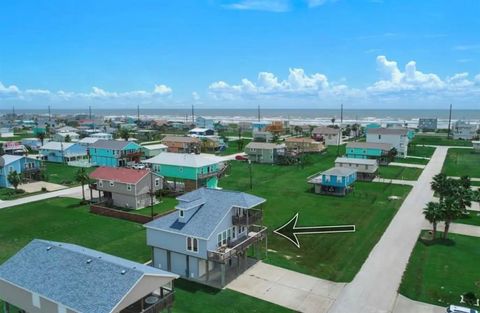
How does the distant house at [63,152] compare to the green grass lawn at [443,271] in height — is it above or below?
above

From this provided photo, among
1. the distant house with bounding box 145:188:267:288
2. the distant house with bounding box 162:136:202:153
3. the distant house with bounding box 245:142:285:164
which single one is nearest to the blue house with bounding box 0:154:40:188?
the distant house with bounding box 162:136:202:153

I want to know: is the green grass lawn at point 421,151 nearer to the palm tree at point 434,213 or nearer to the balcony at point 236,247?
the palm tree at point 434,213

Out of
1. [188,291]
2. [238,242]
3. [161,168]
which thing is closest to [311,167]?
[161,168]

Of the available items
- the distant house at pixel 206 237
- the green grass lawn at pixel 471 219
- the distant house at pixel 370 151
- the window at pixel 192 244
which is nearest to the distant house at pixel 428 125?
the distant house at pixel 370 151

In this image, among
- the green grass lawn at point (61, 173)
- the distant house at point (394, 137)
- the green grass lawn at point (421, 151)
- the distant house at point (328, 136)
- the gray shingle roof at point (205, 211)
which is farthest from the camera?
the distant house at point (328, 136)

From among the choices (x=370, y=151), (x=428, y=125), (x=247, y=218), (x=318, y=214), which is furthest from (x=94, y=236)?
(x=428, y=125)

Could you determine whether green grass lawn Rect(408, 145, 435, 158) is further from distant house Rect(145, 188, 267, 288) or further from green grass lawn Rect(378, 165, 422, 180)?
distant house Rect(145, 188, 267, 288)

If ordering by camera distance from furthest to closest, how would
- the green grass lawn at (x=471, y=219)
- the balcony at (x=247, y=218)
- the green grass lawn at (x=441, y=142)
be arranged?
the green grass lawn at (x=441, y=142)
the green grass lawn at (x=471, y=219)
the balcony at (x=247, y=218)

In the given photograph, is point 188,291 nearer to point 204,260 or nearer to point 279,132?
point 204,260
